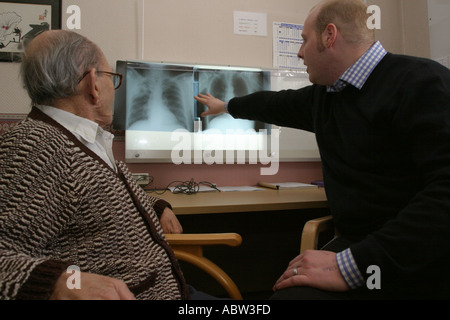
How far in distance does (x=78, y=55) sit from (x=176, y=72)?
1.12 metres

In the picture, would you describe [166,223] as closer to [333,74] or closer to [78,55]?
[78,55]

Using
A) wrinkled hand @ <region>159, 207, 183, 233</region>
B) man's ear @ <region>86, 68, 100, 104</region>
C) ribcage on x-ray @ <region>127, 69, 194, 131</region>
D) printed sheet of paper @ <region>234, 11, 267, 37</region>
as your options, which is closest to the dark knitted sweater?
wrinkled hand @ <region>159, 207, 183, 233</region>

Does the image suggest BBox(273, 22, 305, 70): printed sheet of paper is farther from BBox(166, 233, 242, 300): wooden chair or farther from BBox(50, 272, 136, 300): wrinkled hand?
BBox(50, 272, 136, 300): wrinkled hand

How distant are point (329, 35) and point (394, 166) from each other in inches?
20.4

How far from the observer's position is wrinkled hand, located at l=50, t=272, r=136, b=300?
0.68 m

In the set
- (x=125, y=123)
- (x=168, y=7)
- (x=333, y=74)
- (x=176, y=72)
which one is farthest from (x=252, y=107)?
(x=168, y=7)

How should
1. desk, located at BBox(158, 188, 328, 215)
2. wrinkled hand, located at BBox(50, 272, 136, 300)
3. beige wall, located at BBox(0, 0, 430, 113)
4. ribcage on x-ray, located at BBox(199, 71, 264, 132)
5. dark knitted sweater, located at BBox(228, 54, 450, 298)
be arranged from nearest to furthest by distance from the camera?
wrinkled hand, located at BBox(50, 272, 136, 300)
dark knitted sweater, located at BBox(228, 54, 450, 298)
desk, located at BBox(158, 188, 328, 215)
beige wall, located at BBox(0, 0, 430, 113)
ribcage on x-ray, located at BBox(199, 71, 264, 132)

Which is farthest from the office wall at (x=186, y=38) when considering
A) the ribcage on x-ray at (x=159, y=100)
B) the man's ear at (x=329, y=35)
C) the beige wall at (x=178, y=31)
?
the man's ear at (x=329, y=35)

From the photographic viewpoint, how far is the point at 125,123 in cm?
192

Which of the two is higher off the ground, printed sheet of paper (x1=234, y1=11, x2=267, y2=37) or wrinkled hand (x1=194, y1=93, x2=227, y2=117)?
printed sheet of paper (x1=234, y1=11, x2=267, y2=37)

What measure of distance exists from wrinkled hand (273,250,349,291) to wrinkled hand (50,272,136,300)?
46 cm

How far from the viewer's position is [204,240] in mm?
1135
